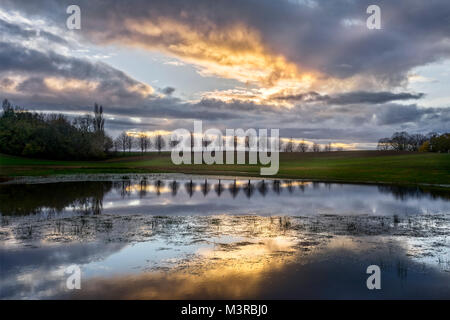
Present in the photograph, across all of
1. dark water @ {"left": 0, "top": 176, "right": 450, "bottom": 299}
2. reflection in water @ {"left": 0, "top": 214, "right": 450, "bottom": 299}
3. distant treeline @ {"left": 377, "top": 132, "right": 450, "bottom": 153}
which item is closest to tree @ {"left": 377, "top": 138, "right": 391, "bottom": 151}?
distant treeline @ {"left": 377, "top": 132, "right": 450, "bottom": 153}

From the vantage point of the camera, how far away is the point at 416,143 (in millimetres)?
176000

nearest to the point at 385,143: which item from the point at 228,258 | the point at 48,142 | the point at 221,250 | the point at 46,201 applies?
the point at 48,142

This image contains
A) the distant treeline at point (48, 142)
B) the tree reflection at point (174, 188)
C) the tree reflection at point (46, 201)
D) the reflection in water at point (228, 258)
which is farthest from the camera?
the distant treeline at point (48, 142)

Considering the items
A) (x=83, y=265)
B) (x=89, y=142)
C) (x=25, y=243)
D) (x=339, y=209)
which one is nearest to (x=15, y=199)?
(x=25, y=243)

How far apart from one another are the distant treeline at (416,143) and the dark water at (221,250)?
121384 mm

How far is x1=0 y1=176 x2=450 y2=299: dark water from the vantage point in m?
10.4

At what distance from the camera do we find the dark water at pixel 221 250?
10414mm

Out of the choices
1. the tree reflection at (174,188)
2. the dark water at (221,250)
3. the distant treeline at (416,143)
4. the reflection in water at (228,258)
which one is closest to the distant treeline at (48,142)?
the tree reflection at (174,188)

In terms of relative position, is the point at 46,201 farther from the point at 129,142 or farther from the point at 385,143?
the point at 385,143

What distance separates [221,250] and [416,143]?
19312 centimetres

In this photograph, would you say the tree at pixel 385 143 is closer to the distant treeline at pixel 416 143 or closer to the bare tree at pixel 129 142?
the distant treeline at pixel 416 143

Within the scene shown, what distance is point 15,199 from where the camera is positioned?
29.0 m

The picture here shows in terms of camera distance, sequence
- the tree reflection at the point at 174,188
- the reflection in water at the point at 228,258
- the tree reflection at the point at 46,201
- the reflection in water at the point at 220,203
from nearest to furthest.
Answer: the reflection in water at the point at 228,258
the tree reflection at the point at 46,201
the reflection in water at the point at 220,203
the tree reflection at the point at 174,188
